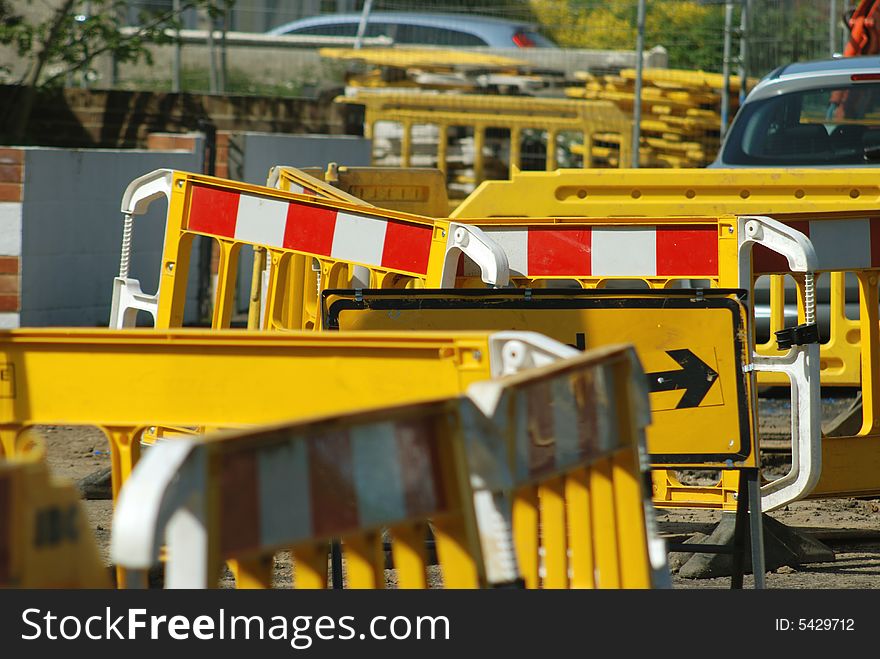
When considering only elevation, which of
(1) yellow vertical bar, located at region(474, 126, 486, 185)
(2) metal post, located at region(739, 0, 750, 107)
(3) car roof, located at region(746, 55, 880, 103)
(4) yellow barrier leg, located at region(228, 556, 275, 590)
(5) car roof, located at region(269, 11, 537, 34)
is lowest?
(4) yellow barrier leg, located at region(228, 556, 275, 590)

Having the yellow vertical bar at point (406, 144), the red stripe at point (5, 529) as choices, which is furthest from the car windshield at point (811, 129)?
the red stripe at point (5, 529)

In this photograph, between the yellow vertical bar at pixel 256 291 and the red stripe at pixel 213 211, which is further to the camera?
the yellow vertical bar at pixel 256 291

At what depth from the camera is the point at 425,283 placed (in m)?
5.32

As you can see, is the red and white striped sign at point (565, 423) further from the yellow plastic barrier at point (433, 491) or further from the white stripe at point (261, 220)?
the white stripe at point (261, 220)

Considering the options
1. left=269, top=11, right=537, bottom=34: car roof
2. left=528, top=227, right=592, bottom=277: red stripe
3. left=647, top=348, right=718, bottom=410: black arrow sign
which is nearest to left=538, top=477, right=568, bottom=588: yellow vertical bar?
left=647, top=348, right=718, bottom=410: black arrow sign

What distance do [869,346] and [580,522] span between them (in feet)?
9.17

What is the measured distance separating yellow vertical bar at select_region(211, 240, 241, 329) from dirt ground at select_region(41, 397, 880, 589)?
37.0 inches

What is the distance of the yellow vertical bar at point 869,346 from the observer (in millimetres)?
5422

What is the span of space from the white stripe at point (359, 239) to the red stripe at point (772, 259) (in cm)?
141

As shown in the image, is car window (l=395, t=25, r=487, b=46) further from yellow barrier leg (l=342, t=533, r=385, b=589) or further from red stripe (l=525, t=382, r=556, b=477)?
yellow barrier leg (l=342, t=533, r=385, b=589)

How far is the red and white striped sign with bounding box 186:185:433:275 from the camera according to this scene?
5297mm

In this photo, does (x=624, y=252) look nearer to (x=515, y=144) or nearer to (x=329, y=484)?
(x=329, y=484)

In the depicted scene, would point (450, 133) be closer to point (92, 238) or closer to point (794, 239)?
point (92, 238)

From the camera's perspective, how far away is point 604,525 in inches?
120
